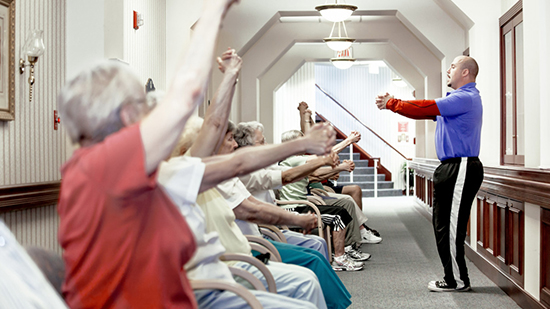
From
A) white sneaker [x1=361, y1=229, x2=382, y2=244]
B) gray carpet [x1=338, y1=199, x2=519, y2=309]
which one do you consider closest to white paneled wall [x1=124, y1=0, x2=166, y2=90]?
gray carpet [x1=338, y1=199, x2=519, y2=309]

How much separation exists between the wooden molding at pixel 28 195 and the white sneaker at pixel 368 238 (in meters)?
4.07

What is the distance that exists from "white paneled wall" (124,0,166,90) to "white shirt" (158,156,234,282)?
2.90 meters

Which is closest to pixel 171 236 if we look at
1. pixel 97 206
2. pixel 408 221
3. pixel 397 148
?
pixel 97 206

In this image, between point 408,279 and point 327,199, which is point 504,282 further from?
point 327,199

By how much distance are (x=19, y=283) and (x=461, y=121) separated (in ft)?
12.0

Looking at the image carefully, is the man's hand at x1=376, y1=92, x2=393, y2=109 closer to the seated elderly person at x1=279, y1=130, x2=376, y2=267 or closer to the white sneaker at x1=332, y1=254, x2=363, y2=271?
the seated elderly person at x1=279, y1=130, x2=376, y2=267

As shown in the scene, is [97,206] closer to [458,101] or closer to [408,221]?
[458,101]

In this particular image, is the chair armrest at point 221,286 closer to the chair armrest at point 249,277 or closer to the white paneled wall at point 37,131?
the chair armrest at point 249,277

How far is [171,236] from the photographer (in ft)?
4.31

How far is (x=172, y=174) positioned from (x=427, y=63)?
336 inches

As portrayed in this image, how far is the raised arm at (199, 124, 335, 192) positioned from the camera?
1544mm

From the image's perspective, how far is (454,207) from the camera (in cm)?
427

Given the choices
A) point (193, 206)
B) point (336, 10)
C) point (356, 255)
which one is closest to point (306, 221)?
point (193, 206)

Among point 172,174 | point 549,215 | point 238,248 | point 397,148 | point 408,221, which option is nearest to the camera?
point 172,174
